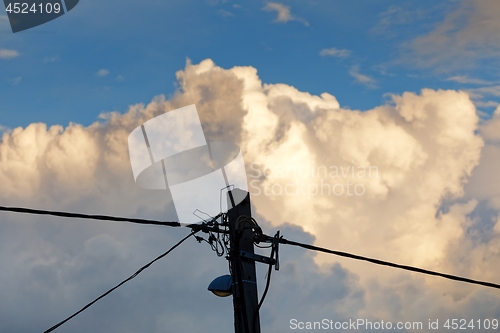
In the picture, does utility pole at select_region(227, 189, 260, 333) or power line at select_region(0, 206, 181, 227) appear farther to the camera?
utility pole at select_region(227, 189, 260, 333)

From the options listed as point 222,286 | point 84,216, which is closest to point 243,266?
point 222,286

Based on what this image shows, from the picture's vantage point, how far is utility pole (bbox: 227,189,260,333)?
11.6m

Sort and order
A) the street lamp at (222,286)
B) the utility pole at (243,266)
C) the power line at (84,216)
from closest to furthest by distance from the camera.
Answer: the power line at (84,216) → the utility pole at (243,266) → the street lamp at (222,286)

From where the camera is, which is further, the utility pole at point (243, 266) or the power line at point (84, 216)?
the utility pole at point (243, 266)

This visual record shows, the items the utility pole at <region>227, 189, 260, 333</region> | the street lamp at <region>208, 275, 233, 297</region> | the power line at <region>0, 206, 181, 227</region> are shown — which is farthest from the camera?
the street lamp at <region>208, 275, 233, 297</region>

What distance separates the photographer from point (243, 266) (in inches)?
469

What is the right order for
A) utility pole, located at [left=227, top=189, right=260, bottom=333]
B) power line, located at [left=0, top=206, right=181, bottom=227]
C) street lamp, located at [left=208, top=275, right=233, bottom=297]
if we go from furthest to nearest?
street lamp, located at [left=208, top=275, right=233, bottom=297] → utility pole, located at [left=227, top=189, right=260, bottom=333] → power line, located at [left=0, top=206, right=181, bottom=227]

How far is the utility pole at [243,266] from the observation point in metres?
11.6

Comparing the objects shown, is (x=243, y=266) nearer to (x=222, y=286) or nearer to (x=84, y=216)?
(x=222, y=286)

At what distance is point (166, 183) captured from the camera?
11969 mm

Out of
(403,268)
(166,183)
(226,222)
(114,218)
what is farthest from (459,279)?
(114,218)

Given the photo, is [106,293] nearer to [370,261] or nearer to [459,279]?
[370,261]

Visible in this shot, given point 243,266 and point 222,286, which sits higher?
point 243,266

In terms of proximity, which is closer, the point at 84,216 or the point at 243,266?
the point at 84,216
